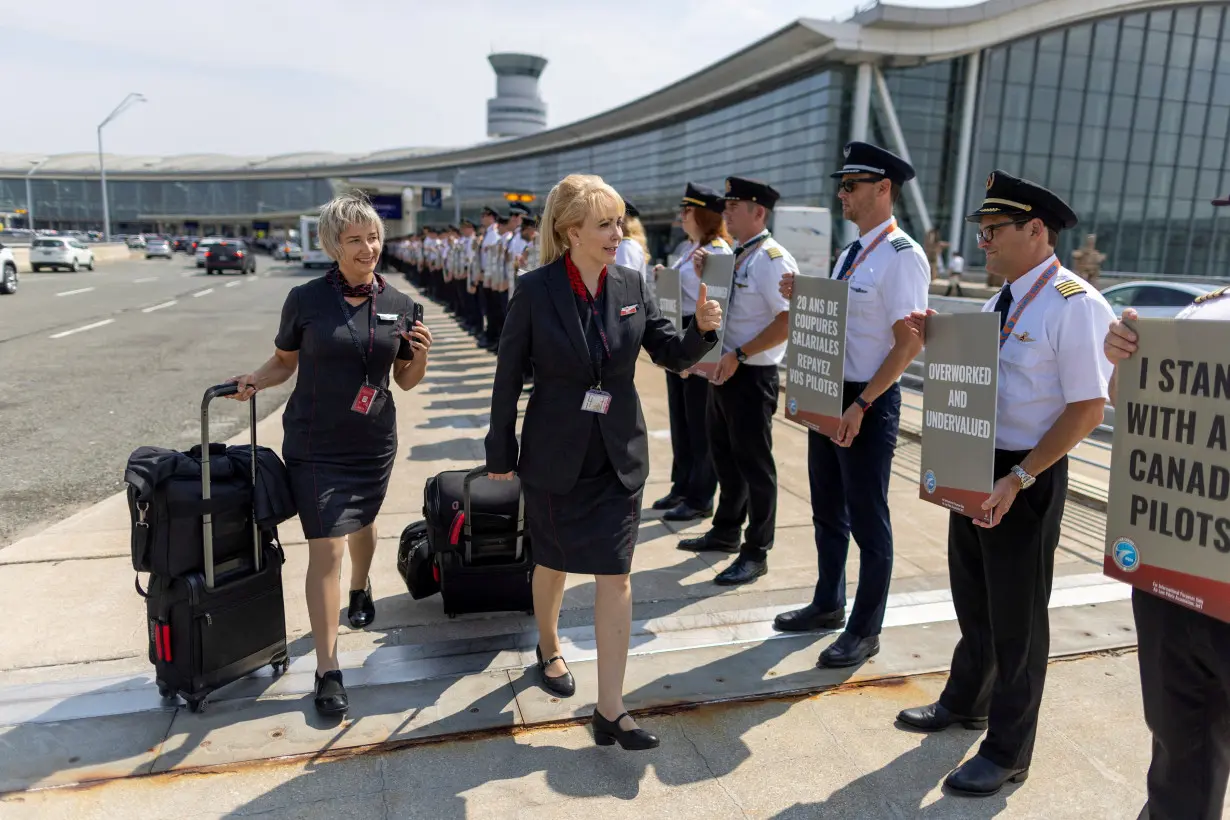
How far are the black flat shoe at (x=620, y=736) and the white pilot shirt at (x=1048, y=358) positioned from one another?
1544 mm

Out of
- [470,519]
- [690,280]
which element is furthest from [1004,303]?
[690,280]

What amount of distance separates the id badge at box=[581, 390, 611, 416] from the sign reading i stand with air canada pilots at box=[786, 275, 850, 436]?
3.84ft

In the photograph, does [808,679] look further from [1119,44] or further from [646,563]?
[1119,44]

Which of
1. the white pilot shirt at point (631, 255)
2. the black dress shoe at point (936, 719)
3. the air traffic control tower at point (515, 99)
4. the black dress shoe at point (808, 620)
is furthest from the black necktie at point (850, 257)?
the air traffic control tower at point (515, 99)

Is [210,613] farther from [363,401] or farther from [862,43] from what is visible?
[862,43]

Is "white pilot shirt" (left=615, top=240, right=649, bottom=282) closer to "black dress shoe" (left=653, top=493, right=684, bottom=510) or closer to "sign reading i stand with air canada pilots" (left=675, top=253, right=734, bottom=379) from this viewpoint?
"black dress shoe" (left=653, top=493, right=684, bottom=510)

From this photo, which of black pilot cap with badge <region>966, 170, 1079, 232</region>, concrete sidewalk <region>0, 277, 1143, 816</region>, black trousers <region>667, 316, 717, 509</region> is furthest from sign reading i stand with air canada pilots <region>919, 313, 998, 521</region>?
black trousers <region>667, 316, 717, 509</region>

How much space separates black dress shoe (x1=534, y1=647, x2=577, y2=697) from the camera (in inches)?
127

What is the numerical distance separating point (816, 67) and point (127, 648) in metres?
44.7

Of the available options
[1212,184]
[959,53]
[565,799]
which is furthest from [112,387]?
[1212,184]

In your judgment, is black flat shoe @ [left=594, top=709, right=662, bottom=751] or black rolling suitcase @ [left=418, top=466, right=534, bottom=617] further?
black rolling suitcase @ [left=418, top=466, right=534, bottom=617]

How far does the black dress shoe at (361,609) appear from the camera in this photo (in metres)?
3.80

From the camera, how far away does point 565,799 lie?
2629 millimetres

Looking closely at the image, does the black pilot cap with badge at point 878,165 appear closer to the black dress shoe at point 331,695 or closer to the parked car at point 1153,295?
the black dress shoe at point 331,695
